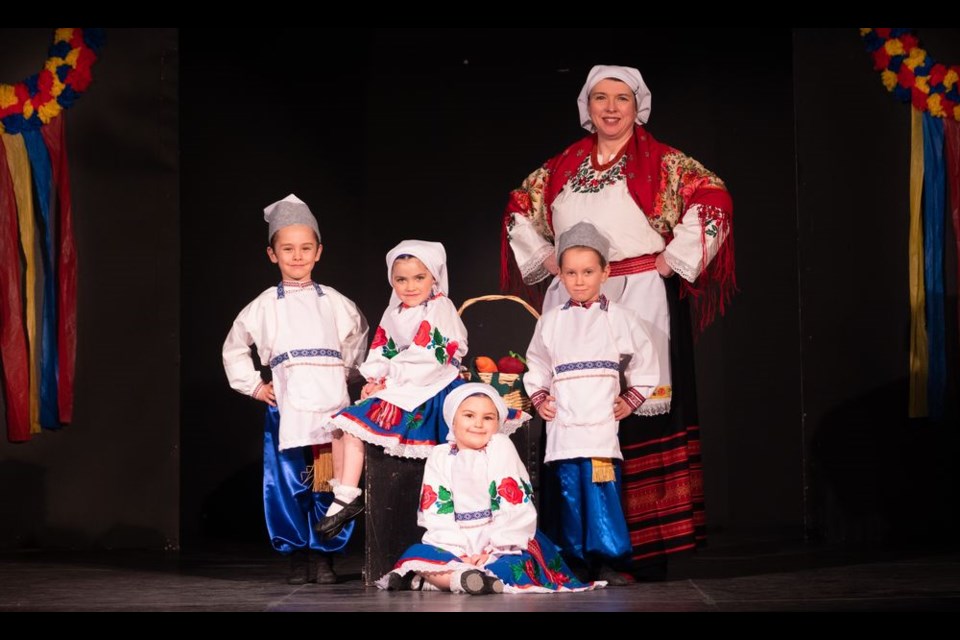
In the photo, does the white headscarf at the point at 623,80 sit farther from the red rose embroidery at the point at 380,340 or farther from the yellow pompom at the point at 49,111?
the yellow pompom at the point at 49,111

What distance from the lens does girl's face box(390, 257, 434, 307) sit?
5.41 m

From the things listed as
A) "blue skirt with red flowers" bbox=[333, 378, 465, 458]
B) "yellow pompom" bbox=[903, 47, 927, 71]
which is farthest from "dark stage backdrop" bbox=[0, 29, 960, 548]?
"blue skirt with red flowers" bbox=[333, 378, 465, 458]

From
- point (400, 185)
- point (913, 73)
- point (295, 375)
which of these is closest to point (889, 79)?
point (913, 73)

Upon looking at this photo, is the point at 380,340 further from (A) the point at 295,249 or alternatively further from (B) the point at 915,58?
(B) the point at 915,58

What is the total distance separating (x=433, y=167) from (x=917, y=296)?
7.57 feet

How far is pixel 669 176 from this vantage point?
221 inches

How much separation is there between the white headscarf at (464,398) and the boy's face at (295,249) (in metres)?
0.83

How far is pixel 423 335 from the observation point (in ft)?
17.6

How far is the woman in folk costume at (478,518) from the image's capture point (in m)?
4.95

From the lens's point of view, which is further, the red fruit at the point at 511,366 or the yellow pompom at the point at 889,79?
the yellow pompom at the point at 889,79

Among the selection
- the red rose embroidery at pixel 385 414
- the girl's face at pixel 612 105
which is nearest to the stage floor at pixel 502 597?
the red rose embroidery at pixel 385 414

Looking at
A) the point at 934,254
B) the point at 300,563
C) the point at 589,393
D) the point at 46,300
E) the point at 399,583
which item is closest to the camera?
the point at 399,583

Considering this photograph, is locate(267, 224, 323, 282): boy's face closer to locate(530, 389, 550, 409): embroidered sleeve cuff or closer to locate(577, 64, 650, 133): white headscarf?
locate(530, 389, 550, 409): embroidered sleeve cuff
